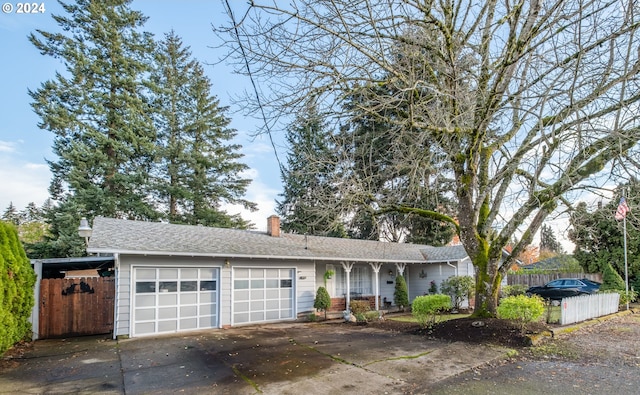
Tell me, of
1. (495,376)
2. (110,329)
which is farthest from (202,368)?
(110,329)

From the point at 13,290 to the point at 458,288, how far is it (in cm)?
1514

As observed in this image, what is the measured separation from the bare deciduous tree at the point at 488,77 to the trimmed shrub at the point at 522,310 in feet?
1.91

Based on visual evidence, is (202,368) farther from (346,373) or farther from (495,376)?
(495,376)

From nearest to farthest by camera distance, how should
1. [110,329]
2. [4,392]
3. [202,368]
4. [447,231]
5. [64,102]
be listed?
1. [4,392]
2. [202,368]
3. [110,329]
4. [64,102]
5. [447,231]

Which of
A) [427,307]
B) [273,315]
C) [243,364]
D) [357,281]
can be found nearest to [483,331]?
[427,307]

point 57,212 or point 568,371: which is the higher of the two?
point 57,212

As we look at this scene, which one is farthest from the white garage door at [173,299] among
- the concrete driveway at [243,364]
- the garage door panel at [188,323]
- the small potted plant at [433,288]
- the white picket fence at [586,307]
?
the small potted plant at [433,288]

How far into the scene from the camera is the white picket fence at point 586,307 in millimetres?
10109

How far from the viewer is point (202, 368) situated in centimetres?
669

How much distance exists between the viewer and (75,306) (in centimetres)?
1082

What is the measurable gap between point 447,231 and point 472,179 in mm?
17332

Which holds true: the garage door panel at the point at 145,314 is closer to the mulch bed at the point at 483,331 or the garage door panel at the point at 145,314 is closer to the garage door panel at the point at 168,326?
the garage door panel at the point at 168,326

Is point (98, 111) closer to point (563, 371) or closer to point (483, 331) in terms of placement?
point (483, 331)

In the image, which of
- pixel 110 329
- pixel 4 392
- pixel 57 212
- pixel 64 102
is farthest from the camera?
pixel 64 102
